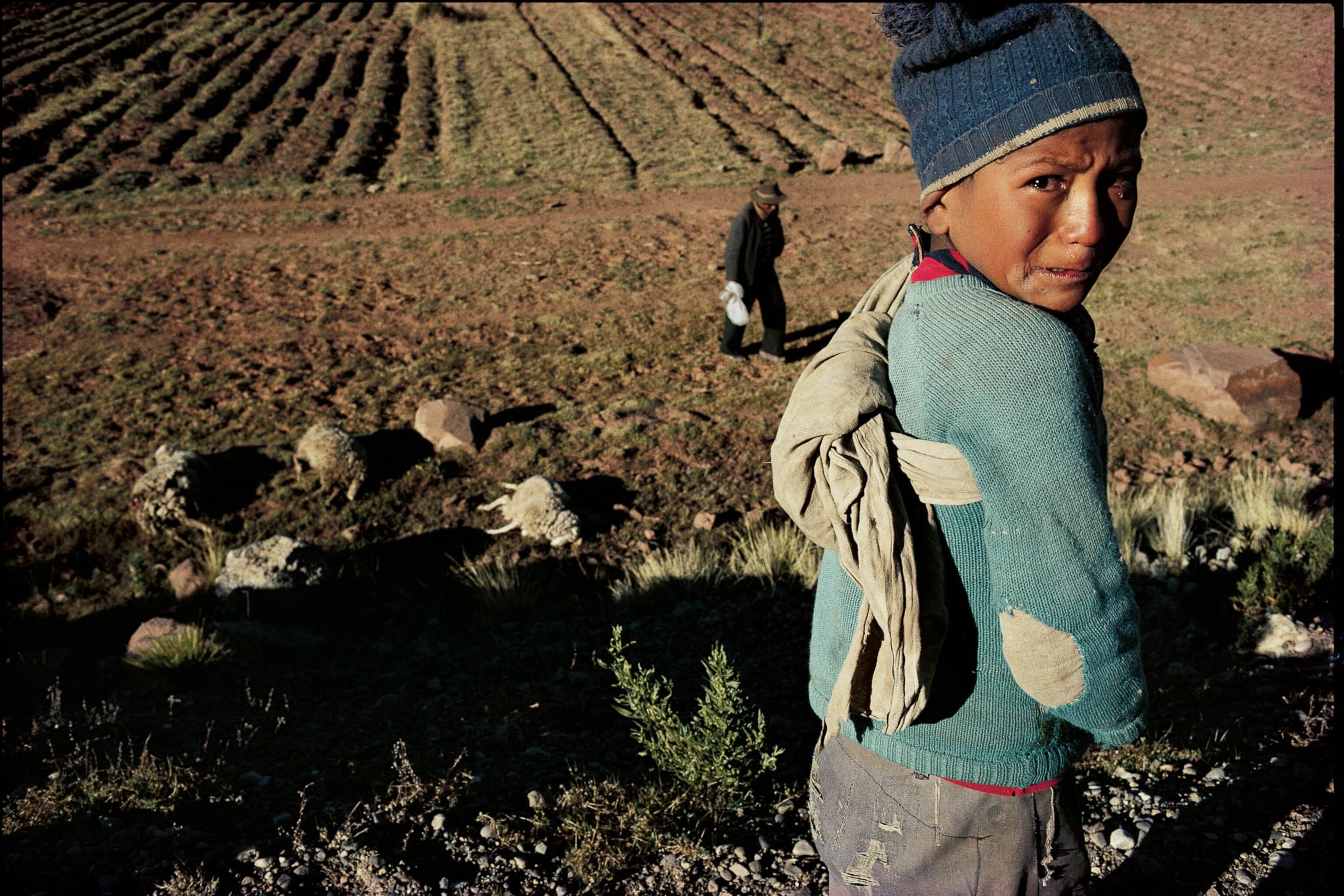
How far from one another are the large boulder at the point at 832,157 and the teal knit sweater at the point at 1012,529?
15639mm

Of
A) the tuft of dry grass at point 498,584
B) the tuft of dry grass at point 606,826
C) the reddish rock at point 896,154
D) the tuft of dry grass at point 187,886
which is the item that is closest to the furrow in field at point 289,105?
the reddish rock at point 896,154

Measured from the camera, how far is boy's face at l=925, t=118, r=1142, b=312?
3.70 feet

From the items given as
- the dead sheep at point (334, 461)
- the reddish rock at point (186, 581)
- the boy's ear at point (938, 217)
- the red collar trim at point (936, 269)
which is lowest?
Answer: the reddish rock at point (186, 581)

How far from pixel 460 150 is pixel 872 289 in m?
18.0

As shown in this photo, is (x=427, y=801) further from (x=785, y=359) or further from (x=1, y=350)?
(x=1, y=350)

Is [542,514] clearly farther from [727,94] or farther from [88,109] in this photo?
[88,109]

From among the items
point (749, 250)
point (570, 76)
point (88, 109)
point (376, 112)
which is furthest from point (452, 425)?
point (570, 76)

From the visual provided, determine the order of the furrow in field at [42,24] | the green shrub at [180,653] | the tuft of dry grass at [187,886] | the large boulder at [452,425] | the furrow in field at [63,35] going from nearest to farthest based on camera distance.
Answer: the tuft of dry grass at [187,886], the green shrub at [180,653], the large boulder at [452,425], the furrow in field at [63,35], the furrow in field at [42,24]

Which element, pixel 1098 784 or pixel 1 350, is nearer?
pixel 1098 784

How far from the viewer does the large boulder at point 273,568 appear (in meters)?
5.01

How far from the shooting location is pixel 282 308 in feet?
33.0

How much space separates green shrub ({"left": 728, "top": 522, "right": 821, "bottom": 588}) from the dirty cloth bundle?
3.44 m

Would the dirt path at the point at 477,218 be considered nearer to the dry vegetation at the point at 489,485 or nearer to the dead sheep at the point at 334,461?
the dry vegetation at the point at 489,485

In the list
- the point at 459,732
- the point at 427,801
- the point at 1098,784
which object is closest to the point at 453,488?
the point at 459,732
